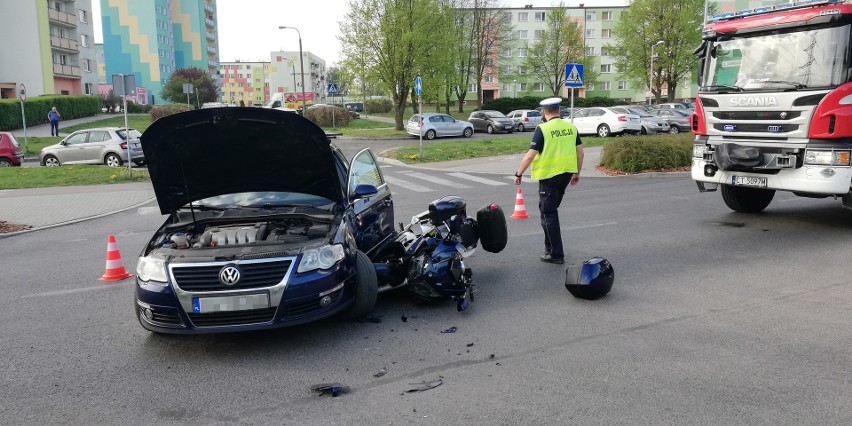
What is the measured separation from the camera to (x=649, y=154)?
17328mm

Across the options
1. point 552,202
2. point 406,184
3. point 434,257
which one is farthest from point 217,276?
point 406,184

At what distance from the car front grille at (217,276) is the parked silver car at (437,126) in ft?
98.4

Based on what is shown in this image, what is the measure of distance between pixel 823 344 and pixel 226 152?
499 centimetres

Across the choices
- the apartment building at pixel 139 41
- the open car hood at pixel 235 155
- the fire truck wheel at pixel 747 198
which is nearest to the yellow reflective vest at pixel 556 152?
the open car hood at pixel 235 155

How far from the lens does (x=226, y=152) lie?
18.1 ft

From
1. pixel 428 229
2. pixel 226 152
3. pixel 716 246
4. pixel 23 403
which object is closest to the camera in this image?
pixel 23 403

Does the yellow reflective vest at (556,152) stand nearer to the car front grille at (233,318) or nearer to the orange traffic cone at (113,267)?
the car front grille at (233,318)

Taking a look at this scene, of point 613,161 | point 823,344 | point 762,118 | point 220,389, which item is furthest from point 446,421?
point 613,161

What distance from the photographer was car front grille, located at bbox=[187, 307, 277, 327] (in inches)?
184

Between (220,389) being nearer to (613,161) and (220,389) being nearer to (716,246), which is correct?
(716,246)

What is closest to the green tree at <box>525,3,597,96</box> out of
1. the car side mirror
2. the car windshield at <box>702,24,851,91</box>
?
the car windshield at <box>702,24,851,91</box>

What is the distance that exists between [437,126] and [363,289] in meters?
30.1

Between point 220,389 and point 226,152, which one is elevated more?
point 226,152

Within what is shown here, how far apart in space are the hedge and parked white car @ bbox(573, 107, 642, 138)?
32564 millimetres
